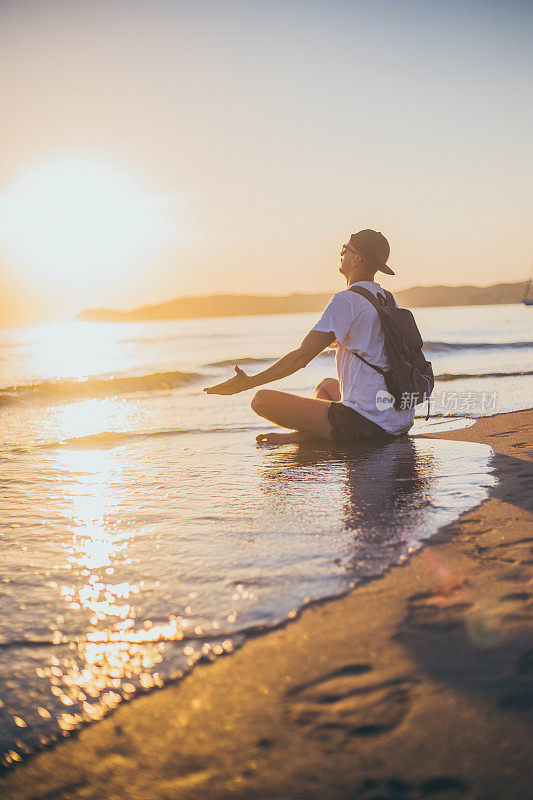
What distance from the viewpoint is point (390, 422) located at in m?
4.86

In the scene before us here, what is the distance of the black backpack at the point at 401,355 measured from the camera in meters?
4.42

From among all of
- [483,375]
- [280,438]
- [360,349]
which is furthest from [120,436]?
[483,375]

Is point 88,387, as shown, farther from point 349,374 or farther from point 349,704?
point 349,704

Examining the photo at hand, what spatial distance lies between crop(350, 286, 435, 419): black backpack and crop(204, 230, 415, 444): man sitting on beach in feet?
0.19

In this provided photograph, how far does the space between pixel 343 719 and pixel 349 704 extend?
0.18 ft

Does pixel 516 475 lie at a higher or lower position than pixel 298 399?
lower

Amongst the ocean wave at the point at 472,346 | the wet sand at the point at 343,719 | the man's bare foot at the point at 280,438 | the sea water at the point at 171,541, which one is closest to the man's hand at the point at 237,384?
the sea water at the point at 171,541

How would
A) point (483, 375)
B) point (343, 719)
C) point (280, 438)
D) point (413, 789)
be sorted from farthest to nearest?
point (483, 375)
point (280, 438)
point (343, 719)
point (413, 789)

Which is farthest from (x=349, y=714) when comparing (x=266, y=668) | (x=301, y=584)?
(x=301, y=584)

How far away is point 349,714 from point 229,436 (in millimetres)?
4529

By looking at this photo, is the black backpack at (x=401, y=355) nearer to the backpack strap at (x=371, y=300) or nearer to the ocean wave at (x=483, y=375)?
the backpack strap at (x=371, y=300)

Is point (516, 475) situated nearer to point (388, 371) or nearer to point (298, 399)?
point (388, 371)

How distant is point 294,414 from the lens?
4984mm

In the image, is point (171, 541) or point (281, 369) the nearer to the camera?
point (171, 541)
